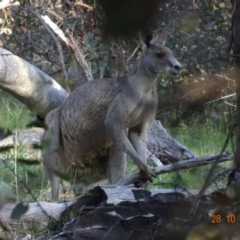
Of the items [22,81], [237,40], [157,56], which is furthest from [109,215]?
[22,81]

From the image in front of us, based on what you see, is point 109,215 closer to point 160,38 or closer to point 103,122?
point 103,122

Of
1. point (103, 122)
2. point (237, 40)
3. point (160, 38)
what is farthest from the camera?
point (160, 38)

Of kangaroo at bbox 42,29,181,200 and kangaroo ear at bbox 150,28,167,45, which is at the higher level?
kangaroo ear at bbox 150,28,167,45

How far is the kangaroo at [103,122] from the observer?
278 inches

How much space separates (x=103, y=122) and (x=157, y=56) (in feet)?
2.80

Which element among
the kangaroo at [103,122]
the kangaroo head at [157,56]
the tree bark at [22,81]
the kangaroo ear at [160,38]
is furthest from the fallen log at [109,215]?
the tree bark at [22,81]

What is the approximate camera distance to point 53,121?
7461 millimetres

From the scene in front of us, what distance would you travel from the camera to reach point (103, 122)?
23.7 feet

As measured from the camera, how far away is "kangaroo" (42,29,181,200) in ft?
23.2

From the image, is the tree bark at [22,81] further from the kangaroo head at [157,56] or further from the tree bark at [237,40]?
the tree bark at [237,40]

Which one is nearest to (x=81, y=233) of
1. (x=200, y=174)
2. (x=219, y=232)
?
(x=200, y=174)

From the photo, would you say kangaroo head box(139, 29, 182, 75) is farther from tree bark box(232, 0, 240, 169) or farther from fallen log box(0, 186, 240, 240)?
tree bark box(232, 0, 240, 169)

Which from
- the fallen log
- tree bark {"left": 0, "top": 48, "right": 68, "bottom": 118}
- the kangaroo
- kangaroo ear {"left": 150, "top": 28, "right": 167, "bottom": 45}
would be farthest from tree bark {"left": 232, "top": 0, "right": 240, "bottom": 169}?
tree bark {"left": 0, "top": 48, "right": 68, "bottom": 118}

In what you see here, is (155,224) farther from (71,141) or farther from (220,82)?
(71,141)
